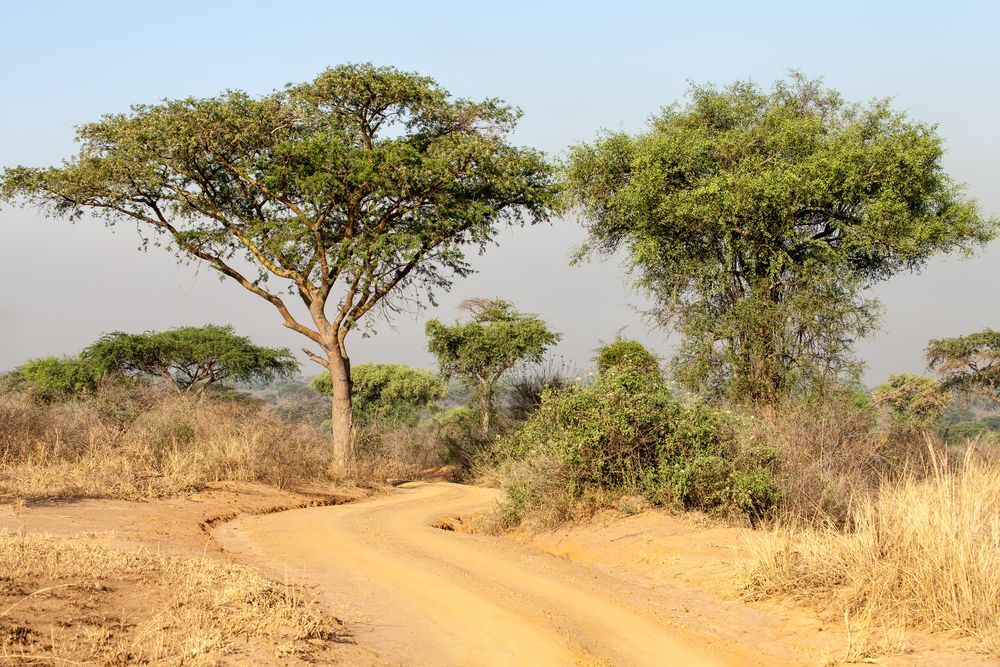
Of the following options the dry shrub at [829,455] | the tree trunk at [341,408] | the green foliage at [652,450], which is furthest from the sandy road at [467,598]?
the tree trunk at [341,408]

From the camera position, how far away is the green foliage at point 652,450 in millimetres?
12023

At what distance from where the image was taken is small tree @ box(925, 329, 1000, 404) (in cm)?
3706

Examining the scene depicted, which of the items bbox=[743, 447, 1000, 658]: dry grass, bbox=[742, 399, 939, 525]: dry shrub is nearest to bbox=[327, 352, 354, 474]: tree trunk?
bbox=[742, 399, 939, 525]: dry shrub

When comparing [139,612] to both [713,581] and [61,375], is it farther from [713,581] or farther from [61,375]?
[61,375]

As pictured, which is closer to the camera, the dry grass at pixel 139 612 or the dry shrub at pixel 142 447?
the dry grass at pixel 139 612

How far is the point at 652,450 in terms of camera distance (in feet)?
41.6

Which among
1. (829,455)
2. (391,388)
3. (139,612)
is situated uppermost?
(391,388)

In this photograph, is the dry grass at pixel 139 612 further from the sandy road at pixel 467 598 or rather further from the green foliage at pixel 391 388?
the green foliage at pixel 391 388

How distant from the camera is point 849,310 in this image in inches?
848

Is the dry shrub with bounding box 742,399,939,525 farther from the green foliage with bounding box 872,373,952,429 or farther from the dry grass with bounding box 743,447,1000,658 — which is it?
the green foliage with bounding box 872,373,952,429

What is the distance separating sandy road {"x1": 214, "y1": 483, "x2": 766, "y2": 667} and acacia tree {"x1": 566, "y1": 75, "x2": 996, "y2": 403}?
11.4m

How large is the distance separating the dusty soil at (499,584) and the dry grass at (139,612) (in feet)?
0.44

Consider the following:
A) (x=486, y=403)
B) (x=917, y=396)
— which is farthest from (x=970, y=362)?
(x=486, y=403)

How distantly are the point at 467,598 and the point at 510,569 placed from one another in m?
1.76
